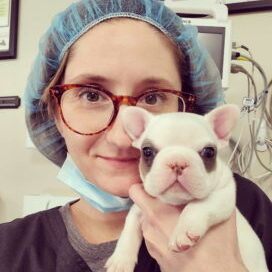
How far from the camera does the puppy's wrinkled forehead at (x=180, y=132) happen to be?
1.84 feet

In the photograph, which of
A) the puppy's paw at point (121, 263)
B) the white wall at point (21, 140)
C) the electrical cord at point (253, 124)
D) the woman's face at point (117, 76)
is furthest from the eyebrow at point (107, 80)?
the white wall at point (21, 140)

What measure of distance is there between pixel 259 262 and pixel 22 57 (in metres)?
1.23

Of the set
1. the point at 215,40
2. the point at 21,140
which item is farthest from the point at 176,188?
the point at 21,140

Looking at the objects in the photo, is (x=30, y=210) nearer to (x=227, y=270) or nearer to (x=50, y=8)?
(x=50, y=8)

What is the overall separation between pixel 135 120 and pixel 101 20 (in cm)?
28

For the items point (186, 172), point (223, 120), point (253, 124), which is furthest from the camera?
point (253, 124)

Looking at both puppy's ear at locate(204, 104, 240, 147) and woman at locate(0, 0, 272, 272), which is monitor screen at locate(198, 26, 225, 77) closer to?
woman at locate(0, 0, 272, 272)

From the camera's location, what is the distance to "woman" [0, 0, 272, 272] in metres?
0.66

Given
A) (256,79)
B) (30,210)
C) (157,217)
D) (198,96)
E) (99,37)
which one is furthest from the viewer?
(30,210)

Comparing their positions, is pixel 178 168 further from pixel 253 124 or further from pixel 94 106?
pixel 253 124

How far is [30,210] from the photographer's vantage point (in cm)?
147

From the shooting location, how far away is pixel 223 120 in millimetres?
629

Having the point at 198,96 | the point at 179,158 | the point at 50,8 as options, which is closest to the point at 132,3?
the point at 198,96

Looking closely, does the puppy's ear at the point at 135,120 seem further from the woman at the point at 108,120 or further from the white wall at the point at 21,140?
the white wall at the point at 21,140
